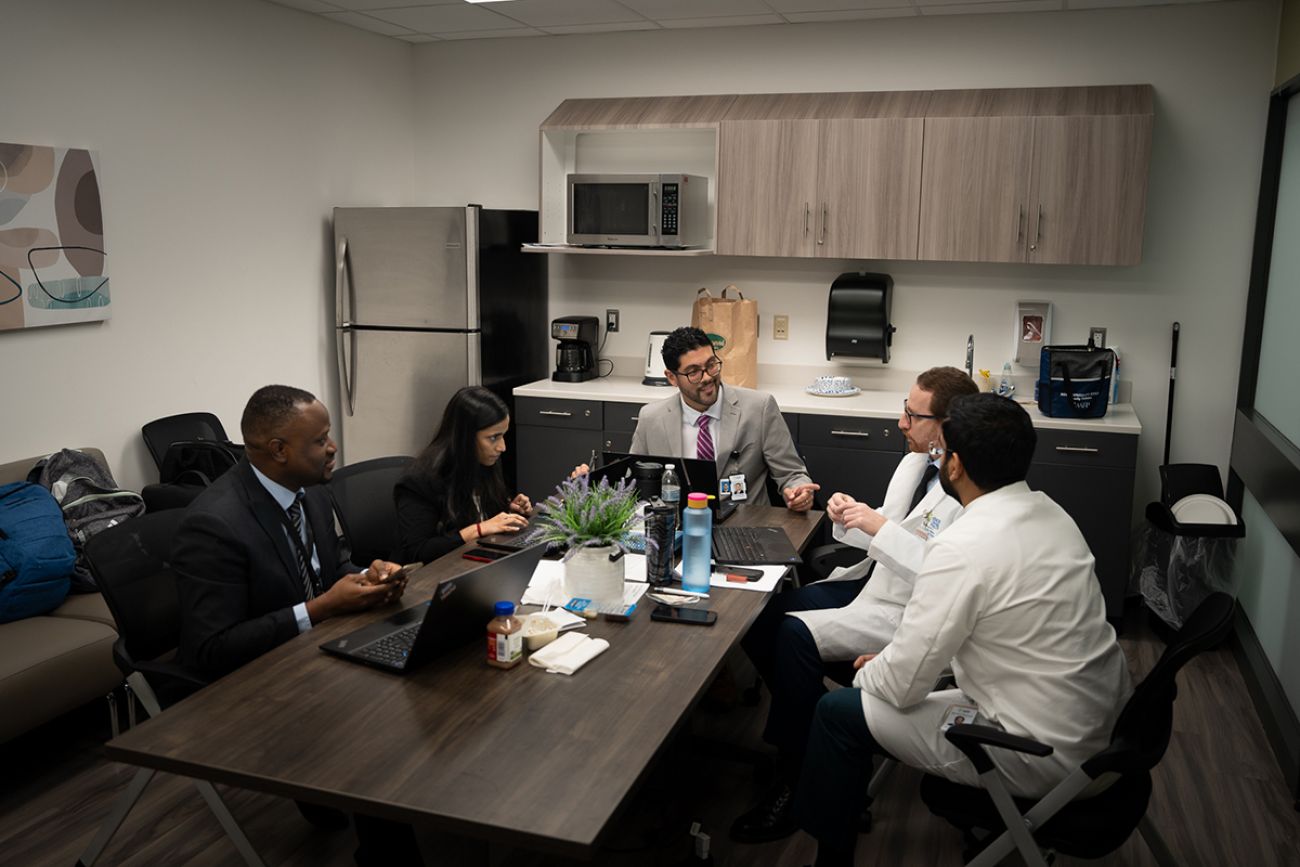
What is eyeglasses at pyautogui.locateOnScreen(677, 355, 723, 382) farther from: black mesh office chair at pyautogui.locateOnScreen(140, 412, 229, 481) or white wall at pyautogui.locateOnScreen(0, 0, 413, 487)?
white wall at pyautogui.locateOnScreen(0, 0, 413, 487)

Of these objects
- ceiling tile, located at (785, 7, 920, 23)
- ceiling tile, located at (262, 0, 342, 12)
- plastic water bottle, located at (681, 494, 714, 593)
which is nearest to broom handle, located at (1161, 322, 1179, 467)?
ceiling tile, located at (785, 7, 920, 23)

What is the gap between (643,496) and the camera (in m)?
3.27

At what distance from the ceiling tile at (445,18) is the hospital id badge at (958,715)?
3935 mm

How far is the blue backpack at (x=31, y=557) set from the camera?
3395 mm

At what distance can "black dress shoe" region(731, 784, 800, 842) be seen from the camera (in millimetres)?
2965

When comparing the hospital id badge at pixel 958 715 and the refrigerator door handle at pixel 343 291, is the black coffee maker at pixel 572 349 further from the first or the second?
the hospital id badge at pixel 958 715

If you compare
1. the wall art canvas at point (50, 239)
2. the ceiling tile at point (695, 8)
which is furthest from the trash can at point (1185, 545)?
the wall art canvas at point (50, 239)

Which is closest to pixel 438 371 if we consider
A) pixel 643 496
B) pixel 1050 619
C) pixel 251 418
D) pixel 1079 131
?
pixel 643 496

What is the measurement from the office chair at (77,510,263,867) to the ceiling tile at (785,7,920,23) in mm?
3723

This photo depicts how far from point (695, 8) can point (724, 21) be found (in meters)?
0.33

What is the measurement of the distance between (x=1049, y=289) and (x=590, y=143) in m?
2.46

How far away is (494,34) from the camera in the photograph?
5.68 meters

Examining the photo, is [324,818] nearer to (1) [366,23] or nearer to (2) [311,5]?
(2) [311,5]

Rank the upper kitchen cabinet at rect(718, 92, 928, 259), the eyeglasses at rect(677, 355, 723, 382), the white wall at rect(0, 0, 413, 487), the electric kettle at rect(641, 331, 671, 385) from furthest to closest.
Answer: the electric kettle at rect(641, 331, 671, 385)
the upper kitchen cabinet at rect(718, 92, 928, 259)
the white wall at rect(0, 0, 413, 487)
the eyeglasses at rect(677, 355, 723, 382)
